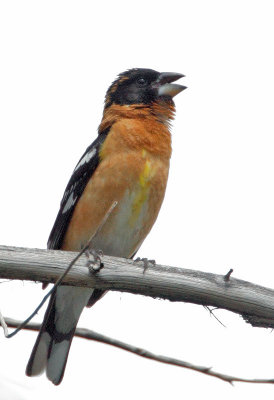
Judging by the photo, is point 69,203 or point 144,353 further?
point 69,203

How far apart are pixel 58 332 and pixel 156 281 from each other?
2668 mm

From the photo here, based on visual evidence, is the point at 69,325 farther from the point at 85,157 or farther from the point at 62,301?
the point at 85,157

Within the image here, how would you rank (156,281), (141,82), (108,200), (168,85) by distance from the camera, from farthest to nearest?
(141,82)
(168,85)
(108,200)
(156,281)

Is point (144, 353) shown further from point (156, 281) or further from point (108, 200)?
point (108, 200)

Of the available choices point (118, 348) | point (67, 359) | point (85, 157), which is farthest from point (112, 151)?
point (118, 348)

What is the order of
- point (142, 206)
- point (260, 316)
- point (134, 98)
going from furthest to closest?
point (134, 98), point (142, 206), point (260, 316)

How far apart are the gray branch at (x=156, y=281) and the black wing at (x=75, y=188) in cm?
221

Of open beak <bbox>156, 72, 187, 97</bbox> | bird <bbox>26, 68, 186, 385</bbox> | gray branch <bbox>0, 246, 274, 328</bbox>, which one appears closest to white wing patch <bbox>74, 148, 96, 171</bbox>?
bird <bbox>26, 68, 186, 385</bbox>

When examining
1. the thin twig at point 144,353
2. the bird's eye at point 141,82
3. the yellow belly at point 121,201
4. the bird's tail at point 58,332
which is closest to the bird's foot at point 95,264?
the thin twig at point 144,353

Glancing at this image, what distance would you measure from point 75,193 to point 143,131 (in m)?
0.89

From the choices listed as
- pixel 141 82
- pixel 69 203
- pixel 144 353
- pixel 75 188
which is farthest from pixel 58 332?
pixel 141 82

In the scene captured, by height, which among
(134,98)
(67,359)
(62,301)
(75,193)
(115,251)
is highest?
(134,98)

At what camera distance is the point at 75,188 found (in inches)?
262

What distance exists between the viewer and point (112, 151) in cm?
641
